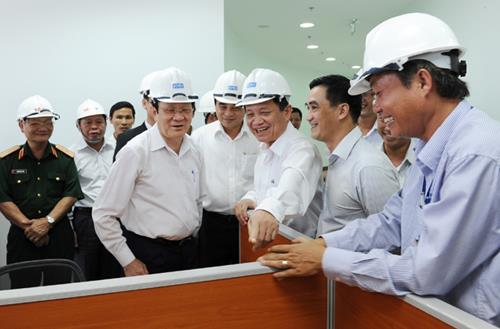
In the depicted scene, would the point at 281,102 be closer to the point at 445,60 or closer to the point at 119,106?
the point at 445,60

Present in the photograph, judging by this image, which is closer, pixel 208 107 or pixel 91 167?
pixel 91 167

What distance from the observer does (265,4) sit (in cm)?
593

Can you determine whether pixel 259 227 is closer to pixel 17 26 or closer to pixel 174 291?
pixel 174 291

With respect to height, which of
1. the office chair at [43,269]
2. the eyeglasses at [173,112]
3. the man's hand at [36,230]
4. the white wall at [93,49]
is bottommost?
the man's hand at [36,230]

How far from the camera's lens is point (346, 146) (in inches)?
68.7

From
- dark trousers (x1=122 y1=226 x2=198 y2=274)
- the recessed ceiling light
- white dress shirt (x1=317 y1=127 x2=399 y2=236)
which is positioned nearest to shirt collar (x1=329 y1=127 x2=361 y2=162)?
white dress shirt (x1=317 y1=127 x2=399 y2=236)

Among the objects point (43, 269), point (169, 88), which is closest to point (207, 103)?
point (169, 88)

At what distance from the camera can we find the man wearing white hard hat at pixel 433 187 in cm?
87

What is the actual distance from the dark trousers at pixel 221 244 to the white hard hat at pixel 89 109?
1644 mm

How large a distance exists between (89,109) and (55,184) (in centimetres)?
79

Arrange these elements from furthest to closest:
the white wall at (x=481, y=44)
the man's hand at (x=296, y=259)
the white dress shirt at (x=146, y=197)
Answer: the white wall at (x=481, y=44)
the white dress shirt at (x=146, y=197)
the man's hand at (x=296, y=259)

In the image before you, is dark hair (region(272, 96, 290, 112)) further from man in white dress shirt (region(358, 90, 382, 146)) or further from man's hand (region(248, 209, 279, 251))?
man in white dress shirt (region(358, 90, 382, 146))

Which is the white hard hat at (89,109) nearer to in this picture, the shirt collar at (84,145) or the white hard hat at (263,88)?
the shirt collar at (84,145)

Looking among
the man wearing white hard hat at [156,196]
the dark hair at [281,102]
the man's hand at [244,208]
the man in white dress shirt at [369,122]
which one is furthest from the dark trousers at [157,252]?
the man in white dress shirt at [369,122]
